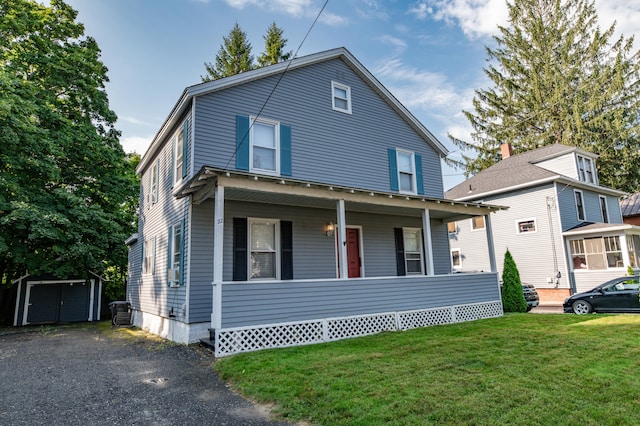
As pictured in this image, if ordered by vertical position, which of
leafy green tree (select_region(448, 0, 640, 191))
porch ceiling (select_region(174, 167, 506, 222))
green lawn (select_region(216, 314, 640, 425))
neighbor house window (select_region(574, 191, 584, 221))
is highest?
leafy green tree (select_region(448, 0, 640, 191))

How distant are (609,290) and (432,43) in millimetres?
9687

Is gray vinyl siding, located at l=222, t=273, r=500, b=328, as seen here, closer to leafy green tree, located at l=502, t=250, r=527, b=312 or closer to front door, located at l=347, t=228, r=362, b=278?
front door, located at l=347, t=228, r=362, b=278

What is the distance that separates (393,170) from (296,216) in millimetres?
→ 4157

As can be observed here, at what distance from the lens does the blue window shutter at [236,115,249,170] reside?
9211 millimetres

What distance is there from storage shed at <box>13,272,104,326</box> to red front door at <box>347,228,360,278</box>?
41.7 feet

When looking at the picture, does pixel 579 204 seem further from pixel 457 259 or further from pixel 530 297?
pixel 530 297

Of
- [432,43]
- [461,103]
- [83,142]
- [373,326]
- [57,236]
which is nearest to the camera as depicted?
[373,326]

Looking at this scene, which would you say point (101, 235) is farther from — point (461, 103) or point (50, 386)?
point (461, 103)

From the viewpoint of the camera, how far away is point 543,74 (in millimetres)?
28531

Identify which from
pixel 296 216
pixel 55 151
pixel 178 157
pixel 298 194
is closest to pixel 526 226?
pixel 296 216

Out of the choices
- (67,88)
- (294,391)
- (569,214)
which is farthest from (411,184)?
(67,88)

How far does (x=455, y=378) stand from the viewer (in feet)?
15.2

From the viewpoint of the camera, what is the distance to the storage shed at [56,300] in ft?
50.6

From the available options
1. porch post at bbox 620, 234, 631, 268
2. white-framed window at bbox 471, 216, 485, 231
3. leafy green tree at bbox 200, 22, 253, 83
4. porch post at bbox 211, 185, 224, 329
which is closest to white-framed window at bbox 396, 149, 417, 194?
porch post at bbox 211, 185, 224, 329
